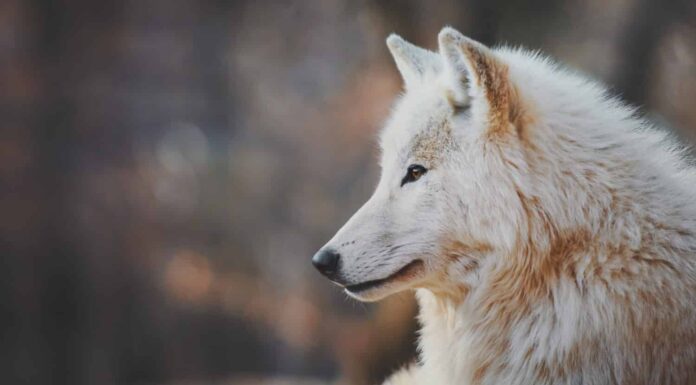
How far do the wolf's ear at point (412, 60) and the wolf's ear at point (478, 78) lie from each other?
33cm

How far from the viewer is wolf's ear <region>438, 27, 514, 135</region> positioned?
5.85 ft

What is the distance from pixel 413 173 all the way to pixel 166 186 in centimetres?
458

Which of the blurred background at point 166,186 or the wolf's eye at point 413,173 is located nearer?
the wolf's eye at point 413,173

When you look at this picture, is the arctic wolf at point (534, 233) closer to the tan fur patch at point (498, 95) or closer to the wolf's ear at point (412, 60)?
the tan fur patch at point (498, 95)

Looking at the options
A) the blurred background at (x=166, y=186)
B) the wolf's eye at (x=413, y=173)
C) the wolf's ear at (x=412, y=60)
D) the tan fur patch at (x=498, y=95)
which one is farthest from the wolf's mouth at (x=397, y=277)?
the blurred background at (x=166, y=186)

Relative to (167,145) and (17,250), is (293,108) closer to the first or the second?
(167,145)

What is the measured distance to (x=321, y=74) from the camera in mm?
5785

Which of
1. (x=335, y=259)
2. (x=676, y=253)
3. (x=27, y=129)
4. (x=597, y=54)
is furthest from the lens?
(x=27, y=129)

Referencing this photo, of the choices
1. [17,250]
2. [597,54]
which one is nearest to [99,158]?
[17,250]

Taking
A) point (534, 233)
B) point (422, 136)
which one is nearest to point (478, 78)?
point (422, 136)

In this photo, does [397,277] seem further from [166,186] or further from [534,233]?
[166,186]

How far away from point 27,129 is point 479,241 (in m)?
5.30

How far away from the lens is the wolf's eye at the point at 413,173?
196 cm

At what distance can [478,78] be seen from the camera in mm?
1810
